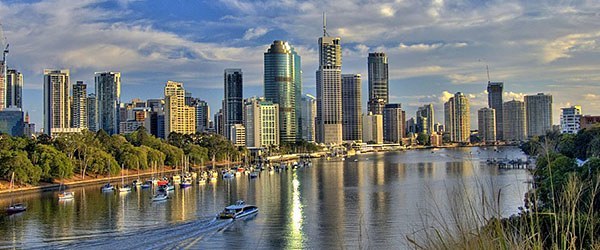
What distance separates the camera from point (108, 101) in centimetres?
14788

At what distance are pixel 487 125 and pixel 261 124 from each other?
67.0 m

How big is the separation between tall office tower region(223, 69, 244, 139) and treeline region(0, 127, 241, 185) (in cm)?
6888

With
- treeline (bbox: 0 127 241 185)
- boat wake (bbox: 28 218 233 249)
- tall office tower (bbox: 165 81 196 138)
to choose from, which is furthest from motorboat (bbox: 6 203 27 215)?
tall office tower (bbox: 165 81 196 138)

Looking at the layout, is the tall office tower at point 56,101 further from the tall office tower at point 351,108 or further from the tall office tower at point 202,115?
the tall office tower at point 351,108

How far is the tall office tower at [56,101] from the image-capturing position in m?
142

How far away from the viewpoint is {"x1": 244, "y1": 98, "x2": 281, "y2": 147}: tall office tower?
122 m

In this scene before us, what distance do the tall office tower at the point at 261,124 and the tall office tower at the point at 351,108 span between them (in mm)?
37995

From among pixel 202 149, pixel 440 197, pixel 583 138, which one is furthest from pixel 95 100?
pixel 440 197

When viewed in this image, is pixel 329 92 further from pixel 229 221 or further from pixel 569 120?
pixel 229 221

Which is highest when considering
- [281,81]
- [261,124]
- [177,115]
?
[281,81]

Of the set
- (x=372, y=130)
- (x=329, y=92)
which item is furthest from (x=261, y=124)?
(x=372, y=130)

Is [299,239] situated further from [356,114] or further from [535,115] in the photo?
[356,114]

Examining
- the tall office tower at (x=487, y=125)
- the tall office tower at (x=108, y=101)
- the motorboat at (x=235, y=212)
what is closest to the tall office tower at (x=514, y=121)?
the tall office tower at (x=487, y=125)

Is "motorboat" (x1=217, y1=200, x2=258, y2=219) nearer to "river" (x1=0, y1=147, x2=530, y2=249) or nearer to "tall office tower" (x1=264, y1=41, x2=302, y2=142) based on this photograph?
"river" (x1=0, y1=147, x2=530, y2=249)
